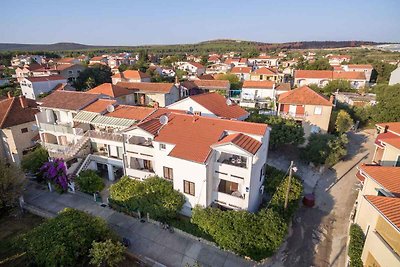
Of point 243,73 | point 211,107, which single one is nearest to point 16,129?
point 211,107

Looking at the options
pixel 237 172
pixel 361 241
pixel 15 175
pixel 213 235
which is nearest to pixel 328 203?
pixel 361 241

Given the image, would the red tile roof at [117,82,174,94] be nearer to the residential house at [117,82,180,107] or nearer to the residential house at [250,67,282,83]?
the residential house at [117,82,180,107]

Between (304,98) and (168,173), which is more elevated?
(304,98)

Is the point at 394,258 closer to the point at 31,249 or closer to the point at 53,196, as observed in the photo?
the point at 31,249

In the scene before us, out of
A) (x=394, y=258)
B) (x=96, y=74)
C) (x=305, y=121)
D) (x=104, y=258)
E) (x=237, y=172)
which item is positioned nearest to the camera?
(x=394, y=258)

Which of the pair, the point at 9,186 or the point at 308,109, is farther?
the point at 308,109

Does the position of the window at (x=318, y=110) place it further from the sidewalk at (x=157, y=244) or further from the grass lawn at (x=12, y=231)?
the grass lawn at (x=12, y=231)

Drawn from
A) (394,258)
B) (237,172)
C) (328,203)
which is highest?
(237,172)

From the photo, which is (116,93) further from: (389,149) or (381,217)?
(381,217)
